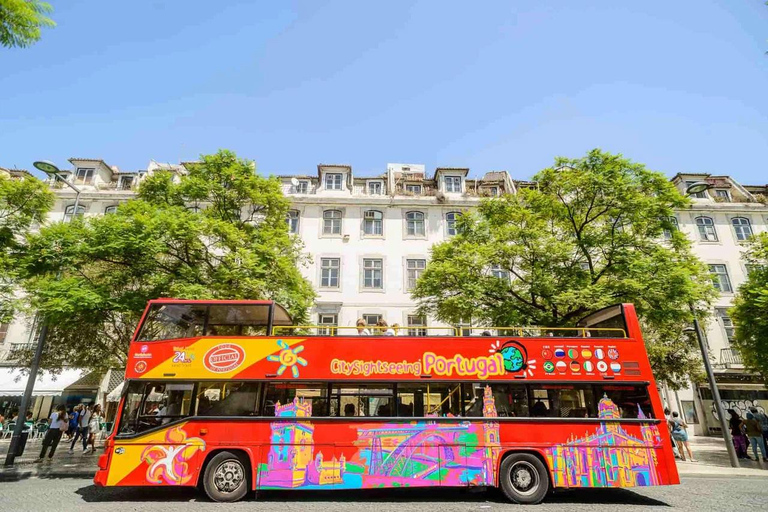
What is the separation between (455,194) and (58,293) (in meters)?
21.5

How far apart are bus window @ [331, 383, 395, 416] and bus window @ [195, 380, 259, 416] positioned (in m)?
1.72

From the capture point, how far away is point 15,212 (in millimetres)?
15383

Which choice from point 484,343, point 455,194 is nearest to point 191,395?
point 484,343

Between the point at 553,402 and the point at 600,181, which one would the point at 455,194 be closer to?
the point at 600,181

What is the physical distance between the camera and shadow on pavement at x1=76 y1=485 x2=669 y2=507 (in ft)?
29.5

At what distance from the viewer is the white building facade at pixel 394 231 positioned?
24953 mm

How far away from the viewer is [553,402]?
9133mm

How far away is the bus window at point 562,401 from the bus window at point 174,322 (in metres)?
7.53

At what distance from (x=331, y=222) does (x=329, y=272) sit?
333cm

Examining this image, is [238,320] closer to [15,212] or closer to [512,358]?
[512,358]

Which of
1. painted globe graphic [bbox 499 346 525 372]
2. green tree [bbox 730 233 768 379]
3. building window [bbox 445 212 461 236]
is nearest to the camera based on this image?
painted globe graphic [bbox 499 346 525 372]

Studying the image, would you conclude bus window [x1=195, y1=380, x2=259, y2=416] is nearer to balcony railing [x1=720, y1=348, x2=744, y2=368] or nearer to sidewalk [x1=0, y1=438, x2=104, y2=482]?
sidewalk [x1=0, y1=438, x2=104, y2=482]

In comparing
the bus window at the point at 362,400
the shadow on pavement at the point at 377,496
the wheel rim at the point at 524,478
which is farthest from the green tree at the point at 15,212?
the wheel rim at the point at 524,478

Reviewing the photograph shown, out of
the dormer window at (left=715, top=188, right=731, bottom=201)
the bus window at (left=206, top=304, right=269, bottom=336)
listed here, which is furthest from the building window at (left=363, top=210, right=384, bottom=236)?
the dormer window at (left=715, top=188, right=731, bottom=201)
